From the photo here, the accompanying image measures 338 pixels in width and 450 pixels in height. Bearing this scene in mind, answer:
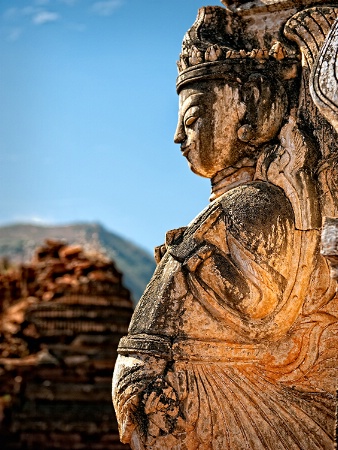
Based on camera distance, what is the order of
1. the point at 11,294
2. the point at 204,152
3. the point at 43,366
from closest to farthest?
the point at 204,152, the point at 43,366, the point at 11,294

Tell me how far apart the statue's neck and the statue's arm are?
122 cm

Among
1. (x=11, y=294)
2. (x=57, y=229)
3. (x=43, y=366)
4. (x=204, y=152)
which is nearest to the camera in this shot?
(x=204, y=152)

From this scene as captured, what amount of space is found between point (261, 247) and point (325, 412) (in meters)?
1.06

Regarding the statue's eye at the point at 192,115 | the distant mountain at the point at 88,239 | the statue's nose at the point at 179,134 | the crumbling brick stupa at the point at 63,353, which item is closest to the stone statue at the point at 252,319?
the statue's eye at the point at 192,115

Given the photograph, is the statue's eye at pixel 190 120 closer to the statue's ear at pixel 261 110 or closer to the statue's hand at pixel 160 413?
the statue's ear at pixel 261 110

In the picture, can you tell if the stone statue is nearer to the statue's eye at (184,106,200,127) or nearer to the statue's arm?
the statue's eye at (184,106,200,127)

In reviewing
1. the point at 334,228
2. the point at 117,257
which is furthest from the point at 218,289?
the point at 117,257

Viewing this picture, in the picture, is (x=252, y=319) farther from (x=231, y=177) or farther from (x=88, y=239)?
(x=88, y=239)

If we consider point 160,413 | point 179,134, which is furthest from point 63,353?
point 160,413

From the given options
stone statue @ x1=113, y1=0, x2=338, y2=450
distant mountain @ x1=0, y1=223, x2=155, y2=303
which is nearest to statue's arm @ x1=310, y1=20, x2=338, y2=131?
stone statue @ x1=113, y1=0, x2=338, y2=450

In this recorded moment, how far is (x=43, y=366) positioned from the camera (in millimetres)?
20734

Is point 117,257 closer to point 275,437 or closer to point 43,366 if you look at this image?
point 43,366

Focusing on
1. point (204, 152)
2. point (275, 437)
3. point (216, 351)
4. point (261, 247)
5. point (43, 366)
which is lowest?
point (43, 366)

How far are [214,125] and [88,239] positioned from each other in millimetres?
44005
